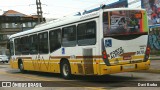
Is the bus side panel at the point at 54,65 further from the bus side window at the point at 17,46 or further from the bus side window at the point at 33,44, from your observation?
the bus side window at the point at 17,46

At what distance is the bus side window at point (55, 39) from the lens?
1835 cm

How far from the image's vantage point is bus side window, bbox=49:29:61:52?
18.4m

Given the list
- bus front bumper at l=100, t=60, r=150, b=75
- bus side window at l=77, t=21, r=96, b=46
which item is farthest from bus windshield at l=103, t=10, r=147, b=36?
bus front bumper at l=100, t=60, r=150, b=75

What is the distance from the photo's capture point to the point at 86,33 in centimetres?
1563

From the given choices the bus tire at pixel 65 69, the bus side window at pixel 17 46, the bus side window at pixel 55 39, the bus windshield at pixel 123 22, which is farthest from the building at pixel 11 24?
the bus windshield at pixel 123 22

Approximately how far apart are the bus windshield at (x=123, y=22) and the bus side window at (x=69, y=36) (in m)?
2.39

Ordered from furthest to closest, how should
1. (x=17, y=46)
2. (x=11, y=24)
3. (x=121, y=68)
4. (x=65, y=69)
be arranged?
(x=11, y=24), (x=17, y=46), (x=65, y=69), (x=121, y=68)

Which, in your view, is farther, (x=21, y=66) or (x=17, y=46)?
(x=17, y=46)

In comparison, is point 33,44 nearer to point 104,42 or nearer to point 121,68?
point 104,42

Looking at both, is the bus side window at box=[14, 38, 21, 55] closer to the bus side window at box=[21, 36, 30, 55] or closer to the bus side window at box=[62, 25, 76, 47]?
the bus side window at box=[21, 36, 30, 55]

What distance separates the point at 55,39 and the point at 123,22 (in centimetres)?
476

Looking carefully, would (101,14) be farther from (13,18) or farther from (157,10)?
(13,18)

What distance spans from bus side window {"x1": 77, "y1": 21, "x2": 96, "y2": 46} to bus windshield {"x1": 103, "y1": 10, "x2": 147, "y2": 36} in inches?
23.9

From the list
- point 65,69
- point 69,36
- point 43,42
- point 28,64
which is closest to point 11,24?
point 28,64
